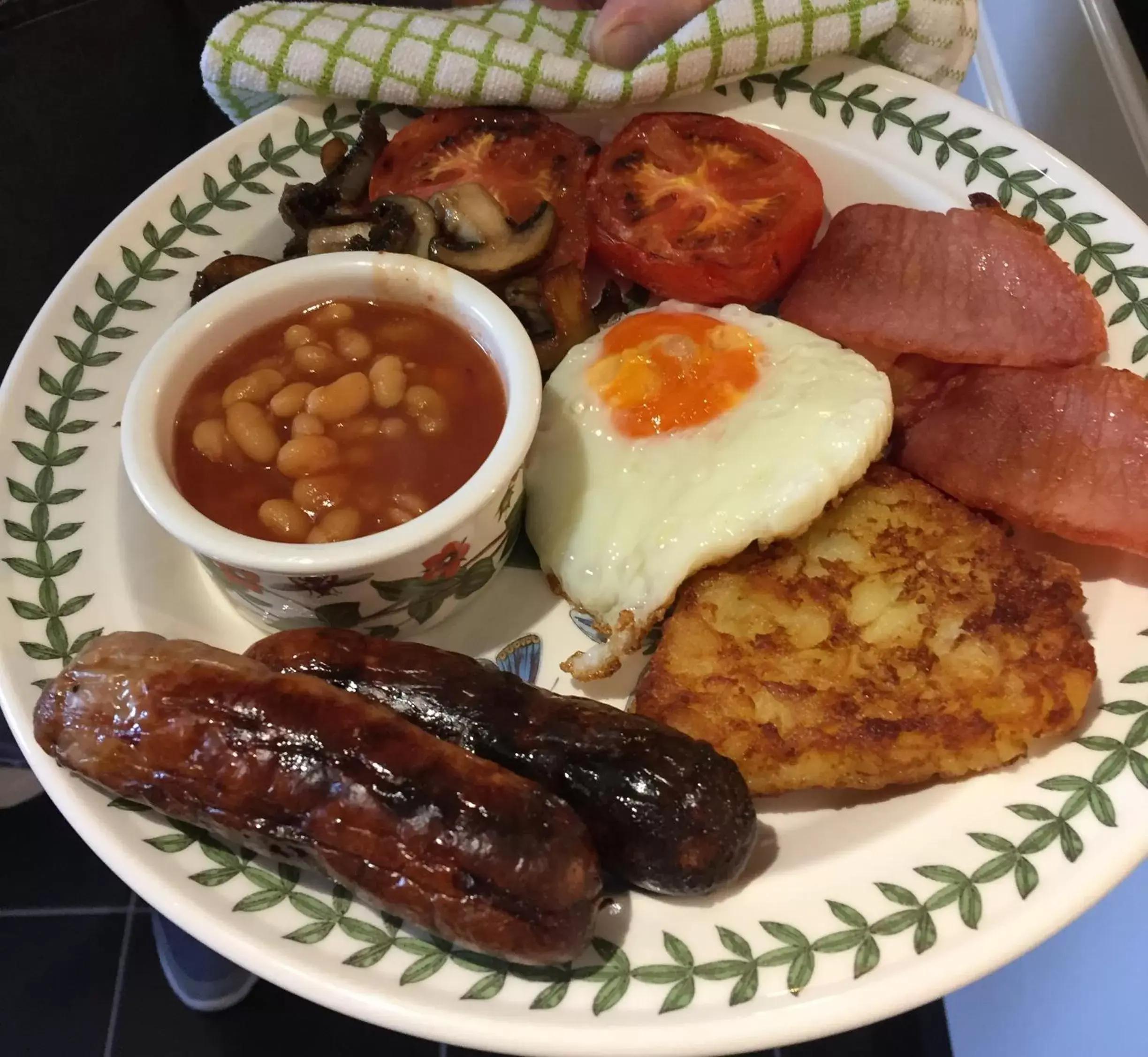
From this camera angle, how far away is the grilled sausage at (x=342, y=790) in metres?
Answer: 1.30

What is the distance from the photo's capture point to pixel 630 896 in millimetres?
1524

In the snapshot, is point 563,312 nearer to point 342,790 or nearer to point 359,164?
point 359,164

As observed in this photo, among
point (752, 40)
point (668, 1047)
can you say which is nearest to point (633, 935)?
point (668, 1047)

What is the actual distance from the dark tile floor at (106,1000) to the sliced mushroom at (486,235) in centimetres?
198

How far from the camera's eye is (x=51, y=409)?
2.01 meters

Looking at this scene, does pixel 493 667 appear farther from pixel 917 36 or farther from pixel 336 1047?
pixel 917 36

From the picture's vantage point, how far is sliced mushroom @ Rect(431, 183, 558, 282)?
2.04m

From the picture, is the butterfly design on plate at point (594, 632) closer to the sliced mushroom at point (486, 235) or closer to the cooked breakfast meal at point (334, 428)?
the cooked breakfast meal at point (334, 428)

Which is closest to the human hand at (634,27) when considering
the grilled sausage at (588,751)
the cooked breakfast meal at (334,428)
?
the cooked breakfast meal at (334,428)

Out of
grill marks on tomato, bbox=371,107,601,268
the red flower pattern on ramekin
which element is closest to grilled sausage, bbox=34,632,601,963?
the red flower pattern on ramekin

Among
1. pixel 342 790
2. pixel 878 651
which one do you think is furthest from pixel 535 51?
pixel 342 790

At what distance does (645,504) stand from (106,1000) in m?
2.08

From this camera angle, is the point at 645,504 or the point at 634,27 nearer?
the point at 645,504

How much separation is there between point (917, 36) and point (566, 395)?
1301 mm
